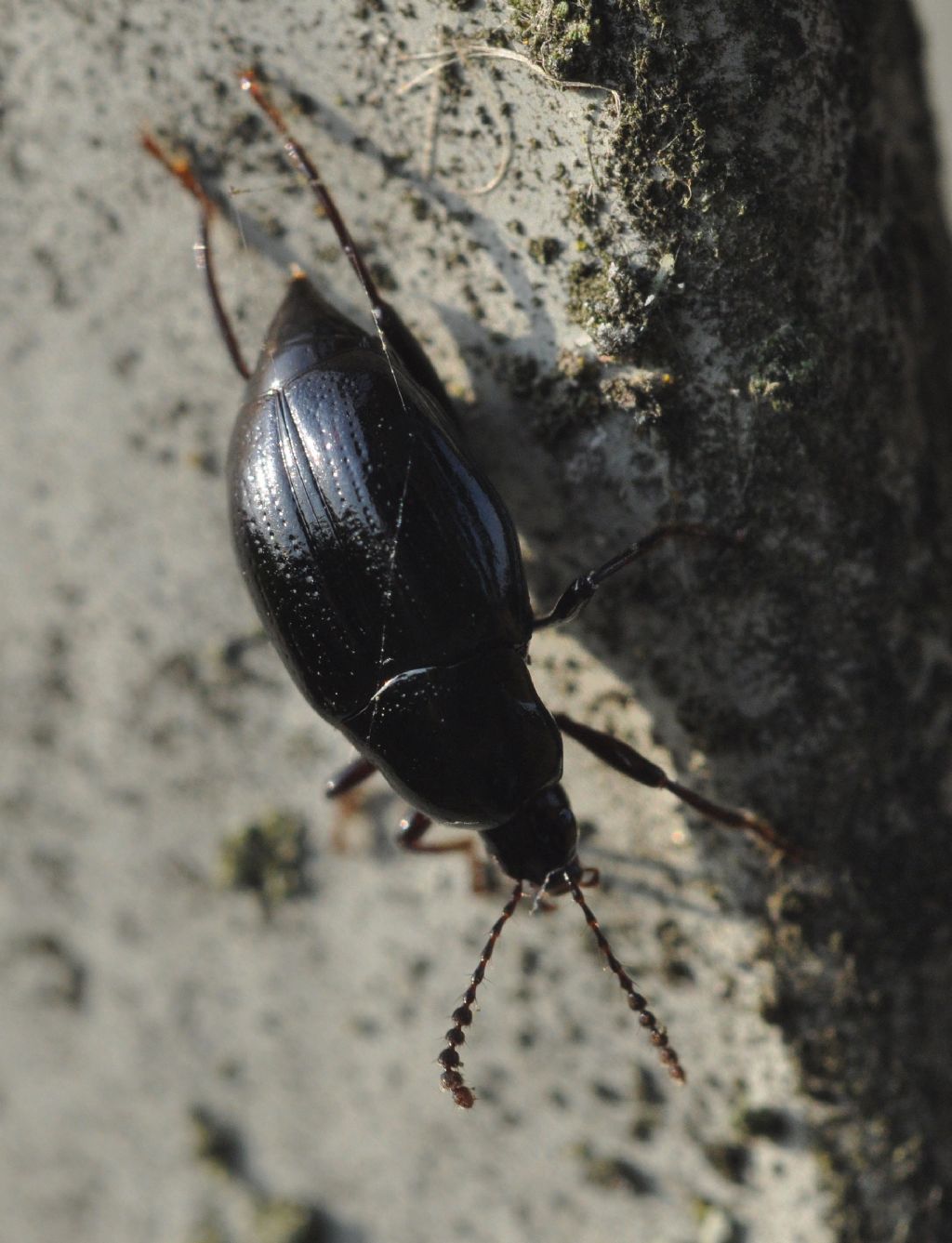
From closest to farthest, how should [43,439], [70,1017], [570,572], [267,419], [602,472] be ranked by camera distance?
[267,419] < [602,472] < [570,572] < [43,439] < [70,1017]

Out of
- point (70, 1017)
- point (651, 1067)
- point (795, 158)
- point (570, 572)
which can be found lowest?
point (651, 1067)

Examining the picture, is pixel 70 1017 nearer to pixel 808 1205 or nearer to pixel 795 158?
pixel 808 1205

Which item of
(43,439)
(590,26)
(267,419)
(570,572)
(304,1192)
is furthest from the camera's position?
(304,1192)

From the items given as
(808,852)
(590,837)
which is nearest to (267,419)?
(590,837)

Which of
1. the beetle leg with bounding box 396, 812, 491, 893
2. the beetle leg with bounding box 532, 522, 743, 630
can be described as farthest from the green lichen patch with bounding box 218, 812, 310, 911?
the beetle leg with bounding box 532, 522, 743, 630

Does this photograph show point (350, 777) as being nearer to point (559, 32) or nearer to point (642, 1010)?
point (642, 1010)

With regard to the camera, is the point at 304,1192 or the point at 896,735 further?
the point at 304,1192

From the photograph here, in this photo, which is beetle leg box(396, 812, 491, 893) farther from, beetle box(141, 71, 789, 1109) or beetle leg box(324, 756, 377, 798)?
beetle box(141, 71, 789, 1109)

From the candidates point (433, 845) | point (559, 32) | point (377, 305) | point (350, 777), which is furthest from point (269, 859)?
point (559, 32)
